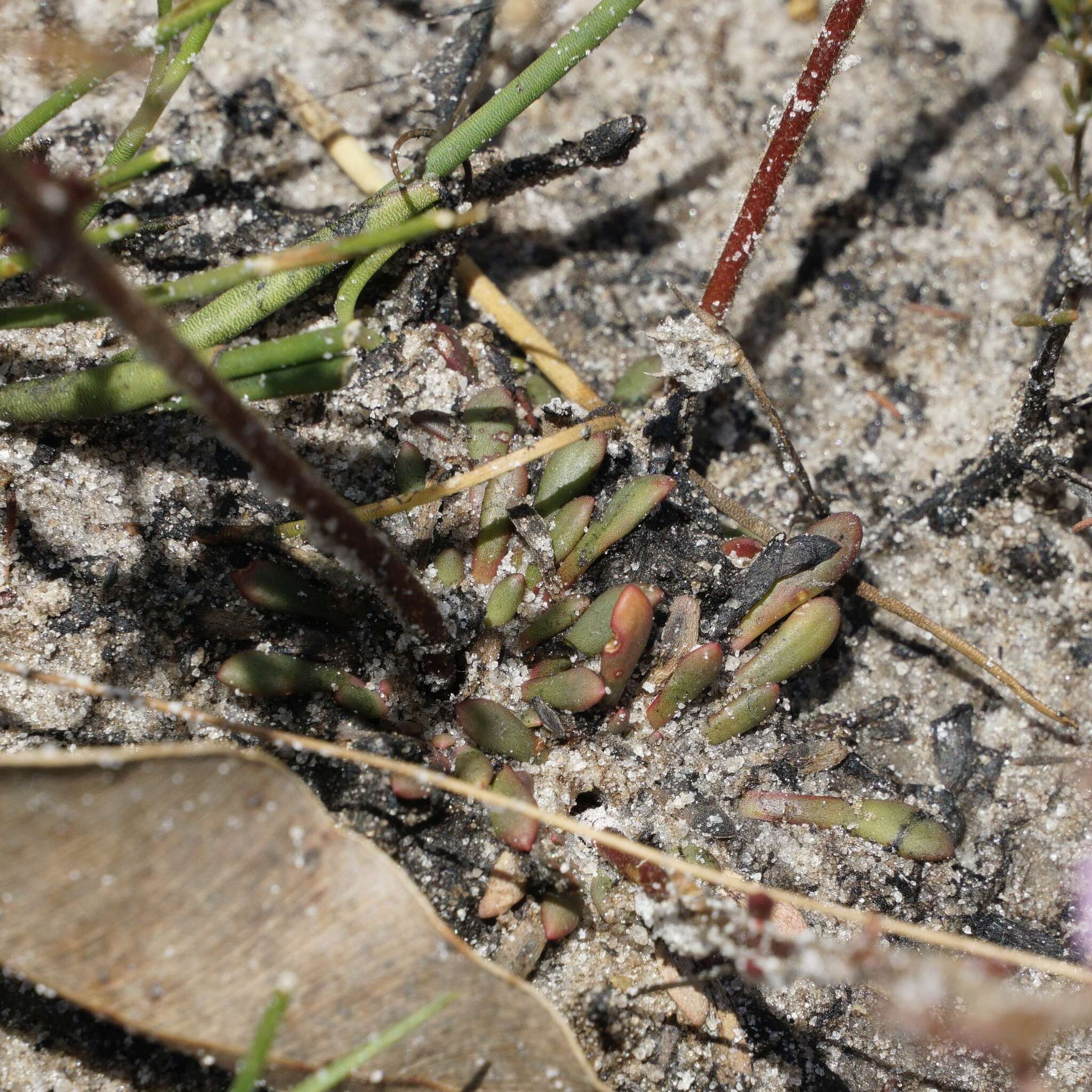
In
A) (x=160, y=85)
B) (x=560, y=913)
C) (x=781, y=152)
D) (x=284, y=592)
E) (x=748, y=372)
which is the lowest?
(x=560, y=913)

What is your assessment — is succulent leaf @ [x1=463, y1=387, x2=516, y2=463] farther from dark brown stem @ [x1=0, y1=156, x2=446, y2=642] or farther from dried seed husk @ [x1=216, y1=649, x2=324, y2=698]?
dried seed husk @ [x1=216, y1=649, x2=324, y2=698]

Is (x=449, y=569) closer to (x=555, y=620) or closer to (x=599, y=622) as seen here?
(x=555, y=620)

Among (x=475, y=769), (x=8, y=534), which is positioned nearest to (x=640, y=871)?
(x=475, y=769)

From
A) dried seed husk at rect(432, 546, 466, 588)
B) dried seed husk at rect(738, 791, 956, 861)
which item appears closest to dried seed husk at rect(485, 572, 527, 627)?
dried seed husk at rect(432, 546, 466, 588)

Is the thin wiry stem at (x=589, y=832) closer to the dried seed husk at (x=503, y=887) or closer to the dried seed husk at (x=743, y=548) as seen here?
the dried seed husk at (x=503, y=887)

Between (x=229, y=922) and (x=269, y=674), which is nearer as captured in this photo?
(x=229, y=922)

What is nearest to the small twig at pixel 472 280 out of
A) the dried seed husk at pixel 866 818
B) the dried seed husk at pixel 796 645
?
the dried seed husk at pixel 796 645
